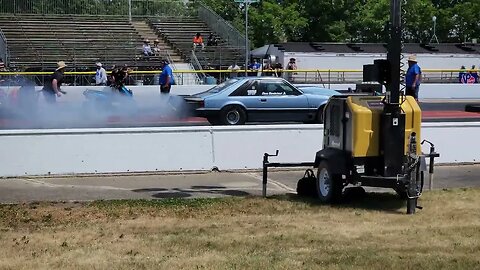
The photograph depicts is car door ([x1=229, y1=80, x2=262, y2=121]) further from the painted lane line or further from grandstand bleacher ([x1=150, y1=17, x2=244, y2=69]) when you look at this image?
grandstand bleacher ([x1=150, y1=17, x2=244, y2=69])

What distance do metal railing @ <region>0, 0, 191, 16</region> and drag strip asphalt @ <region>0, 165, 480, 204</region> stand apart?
38.8 metres

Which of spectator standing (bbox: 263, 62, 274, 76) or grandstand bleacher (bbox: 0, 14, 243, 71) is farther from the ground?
grandstand bleacher (bbox: 0, 14, 243, 71)

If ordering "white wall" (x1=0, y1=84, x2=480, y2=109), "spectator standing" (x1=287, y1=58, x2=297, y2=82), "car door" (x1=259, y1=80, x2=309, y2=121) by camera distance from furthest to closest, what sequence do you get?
1. "spectator standing" (x1=287, y1=58, x2=297, y2=82)
2. "white wall" (x1=0, y1=84, x2=480, y2=109)
3. "car door" (x1=259, y1=80, x2=309, y2=121)

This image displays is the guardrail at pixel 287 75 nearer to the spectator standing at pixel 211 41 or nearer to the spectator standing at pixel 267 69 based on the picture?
the spectator standing at pixel 267 69

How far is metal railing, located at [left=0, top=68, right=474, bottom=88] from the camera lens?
29.8 m

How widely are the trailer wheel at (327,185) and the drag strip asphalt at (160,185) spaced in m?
1.08

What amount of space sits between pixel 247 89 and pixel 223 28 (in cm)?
2614

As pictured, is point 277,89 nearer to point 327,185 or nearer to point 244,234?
point 327,185

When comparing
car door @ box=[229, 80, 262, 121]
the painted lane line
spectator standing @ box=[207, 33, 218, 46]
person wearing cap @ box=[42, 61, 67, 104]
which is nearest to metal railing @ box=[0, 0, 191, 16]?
spectator standing @ box=[207, 33, 218, 46]

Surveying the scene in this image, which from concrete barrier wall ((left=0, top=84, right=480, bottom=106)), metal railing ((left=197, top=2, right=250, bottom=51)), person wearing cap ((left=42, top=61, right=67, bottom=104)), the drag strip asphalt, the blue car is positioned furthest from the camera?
metal railing ((left=197, top=2, right=250, bottom=51))

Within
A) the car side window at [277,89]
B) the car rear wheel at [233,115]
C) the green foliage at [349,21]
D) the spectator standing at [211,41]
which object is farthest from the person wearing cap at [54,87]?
the green foliage at [349,21]

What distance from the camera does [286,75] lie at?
3738 centimetres

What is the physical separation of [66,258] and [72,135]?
6.26 meters

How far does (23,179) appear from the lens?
1274 cm
